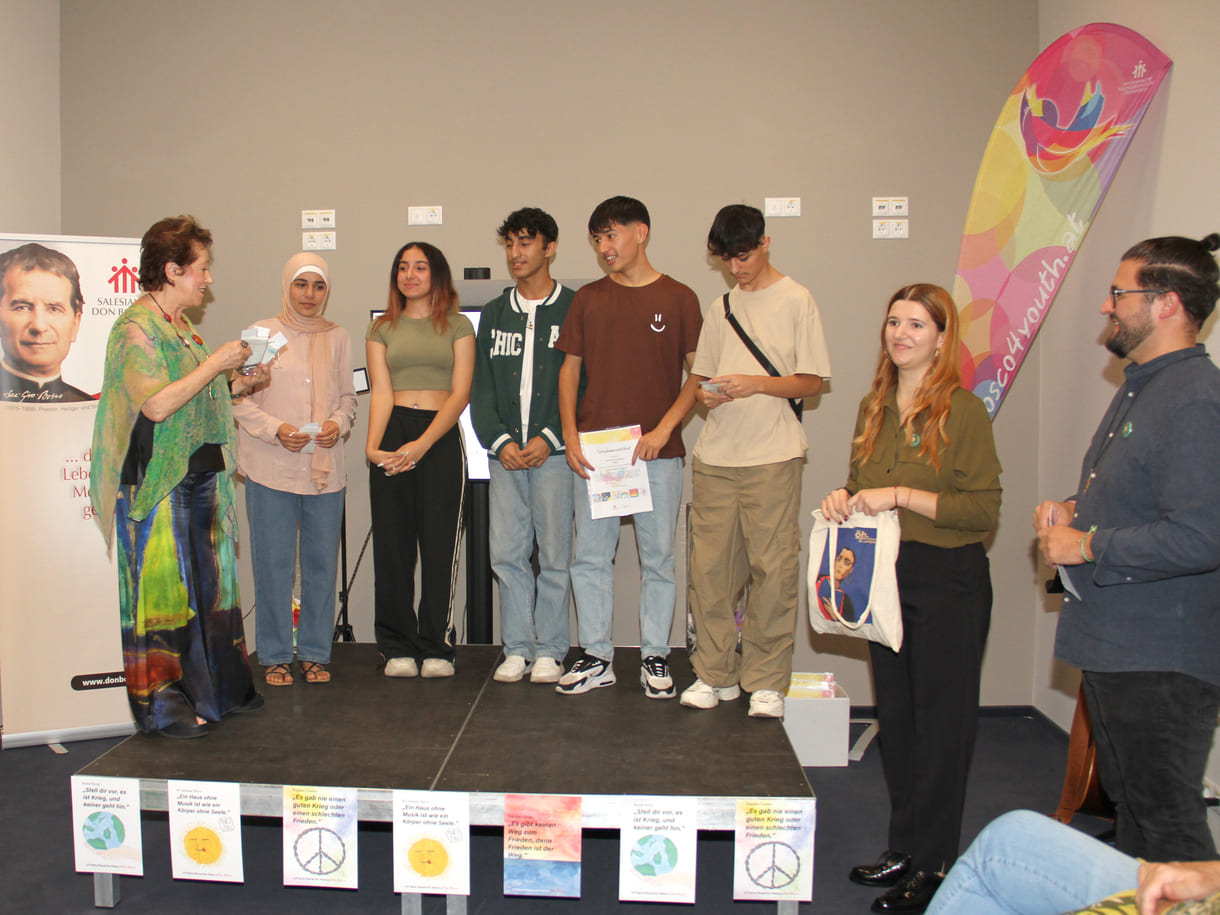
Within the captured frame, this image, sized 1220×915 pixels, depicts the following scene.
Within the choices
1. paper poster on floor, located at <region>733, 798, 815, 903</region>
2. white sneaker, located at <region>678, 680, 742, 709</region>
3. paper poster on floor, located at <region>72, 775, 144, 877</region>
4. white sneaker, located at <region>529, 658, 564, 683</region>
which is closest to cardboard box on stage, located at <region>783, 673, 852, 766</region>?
white sneaker, located at <region>678, 680, 742, 709</region>

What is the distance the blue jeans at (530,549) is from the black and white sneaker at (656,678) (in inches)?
12.8

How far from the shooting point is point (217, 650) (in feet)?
9.33

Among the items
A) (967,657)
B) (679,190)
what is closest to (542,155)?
(679,190)

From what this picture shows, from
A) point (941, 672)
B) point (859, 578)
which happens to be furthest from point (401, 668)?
point (941, 672)

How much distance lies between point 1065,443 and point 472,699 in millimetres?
2571

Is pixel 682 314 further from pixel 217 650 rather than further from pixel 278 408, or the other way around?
pixel 217 650

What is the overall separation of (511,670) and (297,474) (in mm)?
1006

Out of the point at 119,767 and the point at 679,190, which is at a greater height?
A: the point at 679,190

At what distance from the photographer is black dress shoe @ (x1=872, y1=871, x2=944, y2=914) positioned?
7.74 feet

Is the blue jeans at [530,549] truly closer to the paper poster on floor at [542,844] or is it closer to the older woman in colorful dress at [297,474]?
the older woman in colorful dress at [297,474]

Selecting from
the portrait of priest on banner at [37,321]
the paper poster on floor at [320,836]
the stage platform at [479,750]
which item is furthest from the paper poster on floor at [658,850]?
the portrait of priest on banner at [37,321]

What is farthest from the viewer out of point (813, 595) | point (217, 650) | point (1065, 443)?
point (1065, 443)

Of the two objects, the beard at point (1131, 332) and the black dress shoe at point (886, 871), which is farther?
the black dress shoe at point (886, 871)

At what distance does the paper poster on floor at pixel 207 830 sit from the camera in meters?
2.36
